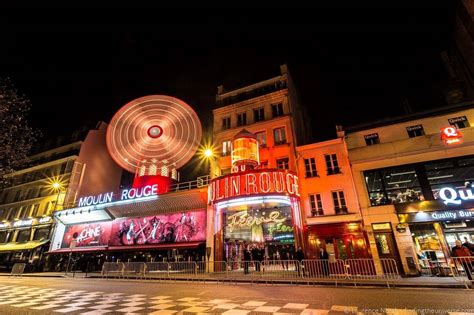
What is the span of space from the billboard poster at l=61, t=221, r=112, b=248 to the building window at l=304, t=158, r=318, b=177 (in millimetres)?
20649

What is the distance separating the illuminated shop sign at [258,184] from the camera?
15.3m

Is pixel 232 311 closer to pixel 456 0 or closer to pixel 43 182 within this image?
pixel 456 0

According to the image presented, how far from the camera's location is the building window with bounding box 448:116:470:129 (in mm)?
14539

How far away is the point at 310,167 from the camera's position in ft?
58.9

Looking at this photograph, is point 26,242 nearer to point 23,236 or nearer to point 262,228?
point 23,236

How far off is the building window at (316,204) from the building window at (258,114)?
8.42 meters

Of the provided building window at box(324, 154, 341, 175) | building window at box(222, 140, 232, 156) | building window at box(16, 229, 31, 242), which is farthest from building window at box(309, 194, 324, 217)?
building window at box(16, 229, 31, 242)

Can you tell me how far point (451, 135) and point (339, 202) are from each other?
7537 millimetres

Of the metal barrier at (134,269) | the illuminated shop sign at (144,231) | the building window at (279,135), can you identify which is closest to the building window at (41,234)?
the illuminated shop sign at (144,231)

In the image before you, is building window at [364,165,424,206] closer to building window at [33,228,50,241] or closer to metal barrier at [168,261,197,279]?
metal barrier at [168,261,197,279]

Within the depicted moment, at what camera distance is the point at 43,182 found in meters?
31.9

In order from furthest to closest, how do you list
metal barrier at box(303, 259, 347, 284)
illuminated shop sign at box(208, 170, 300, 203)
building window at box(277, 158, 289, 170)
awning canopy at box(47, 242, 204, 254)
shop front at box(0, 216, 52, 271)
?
shop front at box(0, 216, 52, 271) → awning canopy at box(47, 242, 204, 254) → building window at box(277, 158, 289, 170) → illuminated shop sign at box(208, 170, 300, 203) → metal barrier at box(303, 259, 347, 284)

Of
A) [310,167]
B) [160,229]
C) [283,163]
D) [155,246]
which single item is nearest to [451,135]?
[310,167]

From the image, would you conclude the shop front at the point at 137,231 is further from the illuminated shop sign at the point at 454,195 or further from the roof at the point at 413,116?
the illuminated shop sign at the point at 454,195
